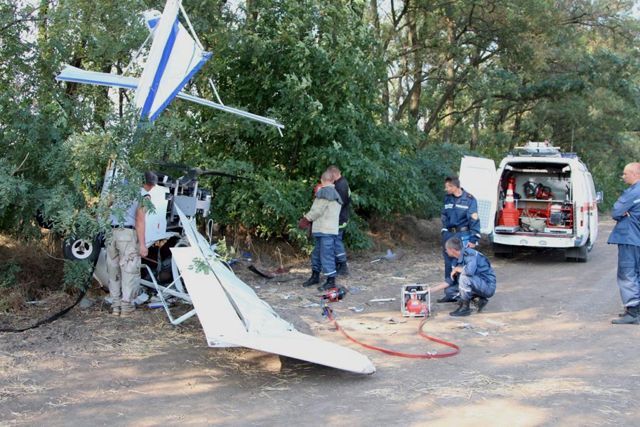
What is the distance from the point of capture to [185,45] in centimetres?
700

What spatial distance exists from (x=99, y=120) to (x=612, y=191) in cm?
3178

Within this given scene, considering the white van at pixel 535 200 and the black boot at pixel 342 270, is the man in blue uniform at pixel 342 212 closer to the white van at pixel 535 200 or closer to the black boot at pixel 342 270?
the black boot at pixel 342 270

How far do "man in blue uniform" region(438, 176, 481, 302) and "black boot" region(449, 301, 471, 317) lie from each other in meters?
0.58

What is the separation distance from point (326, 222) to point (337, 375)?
3.90 meters

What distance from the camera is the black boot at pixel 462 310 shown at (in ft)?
25.7

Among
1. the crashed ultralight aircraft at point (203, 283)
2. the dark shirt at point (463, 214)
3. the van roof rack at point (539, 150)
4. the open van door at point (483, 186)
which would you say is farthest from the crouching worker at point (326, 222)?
the van roof rack at point (539, 150)

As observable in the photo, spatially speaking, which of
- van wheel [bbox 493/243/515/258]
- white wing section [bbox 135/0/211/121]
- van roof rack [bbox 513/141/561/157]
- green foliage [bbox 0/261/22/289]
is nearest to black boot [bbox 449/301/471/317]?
white wing section [bbox 135/0/211/121]

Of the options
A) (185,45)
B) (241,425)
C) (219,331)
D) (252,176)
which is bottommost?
(241,425)

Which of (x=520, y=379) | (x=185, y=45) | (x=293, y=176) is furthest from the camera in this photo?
(x=293, y=176)

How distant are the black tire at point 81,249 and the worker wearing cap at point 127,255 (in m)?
0.16

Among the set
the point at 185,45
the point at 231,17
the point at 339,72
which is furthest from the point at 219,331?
the point at 231,17

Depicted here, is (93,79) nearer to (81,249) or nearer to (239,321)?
(81,249)

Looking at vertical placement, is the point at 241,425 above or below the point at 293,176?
below

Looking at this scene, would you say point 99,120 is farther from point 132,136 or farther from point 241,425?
point 241,425
